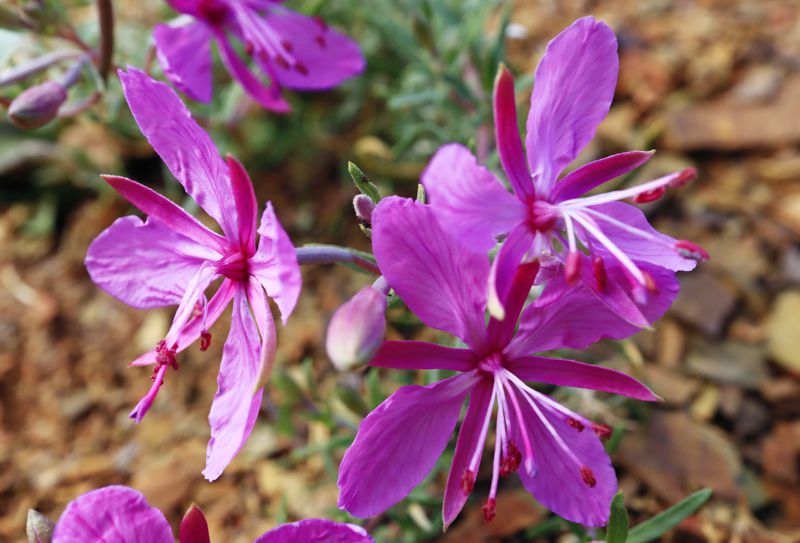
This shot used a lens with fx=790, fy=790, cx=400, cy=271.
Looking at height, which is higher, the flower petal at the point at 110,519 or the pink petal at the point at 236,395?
the pink petal at the point at 236,395

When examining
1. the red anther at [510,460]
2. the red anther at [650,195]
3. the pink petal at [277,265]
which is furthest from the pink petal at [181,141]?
the red anther at [650,195]

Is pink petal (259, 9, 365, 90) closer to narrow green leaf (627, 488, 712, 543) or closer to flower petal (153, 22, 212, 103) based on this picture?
flower petal (153, 22, 212, 103)

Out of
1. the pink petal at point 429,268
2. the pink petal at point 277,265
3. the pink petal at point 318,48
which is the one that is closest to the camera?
the pink petal at point 277,265

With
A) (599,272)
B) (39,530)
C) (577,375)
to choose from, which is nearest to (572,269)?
(599,272)

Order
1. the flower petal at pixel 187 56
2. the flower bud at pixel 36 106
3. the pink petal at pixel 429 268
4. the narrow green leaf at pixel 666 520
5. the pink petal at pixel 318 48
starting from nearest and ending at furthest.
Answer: the pink petal at pixel 429 268 < the narrow green leaf at pixel 666 520 < the flower bud at pixel 36 106 < the flower petal at pixel 187 56 < the pink petal at pixel 318 48

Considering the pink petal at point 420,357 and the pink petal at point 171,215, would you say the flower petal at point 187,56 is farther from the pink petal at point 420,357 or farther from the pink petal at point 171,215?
the pink petal at point 420,357

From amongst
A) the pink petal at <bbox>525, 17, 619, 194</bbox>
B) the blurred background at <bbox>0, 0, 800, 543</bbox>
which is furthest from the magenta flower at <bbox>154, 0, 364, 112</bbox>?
the pink petal at <bbox>525, 17, 619, 194</bbox>

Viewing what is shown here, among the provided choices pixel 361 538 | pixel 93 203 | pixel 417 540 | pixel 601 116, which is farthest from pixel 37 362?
pixel 601 116

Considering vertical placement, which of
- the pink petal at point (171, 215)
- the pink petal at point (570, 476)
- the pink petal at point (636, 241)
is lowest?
the pink petal at point (570, 476)

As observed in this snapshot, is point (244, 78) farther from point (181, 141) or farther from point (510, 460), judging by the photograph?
point (510, 460)
